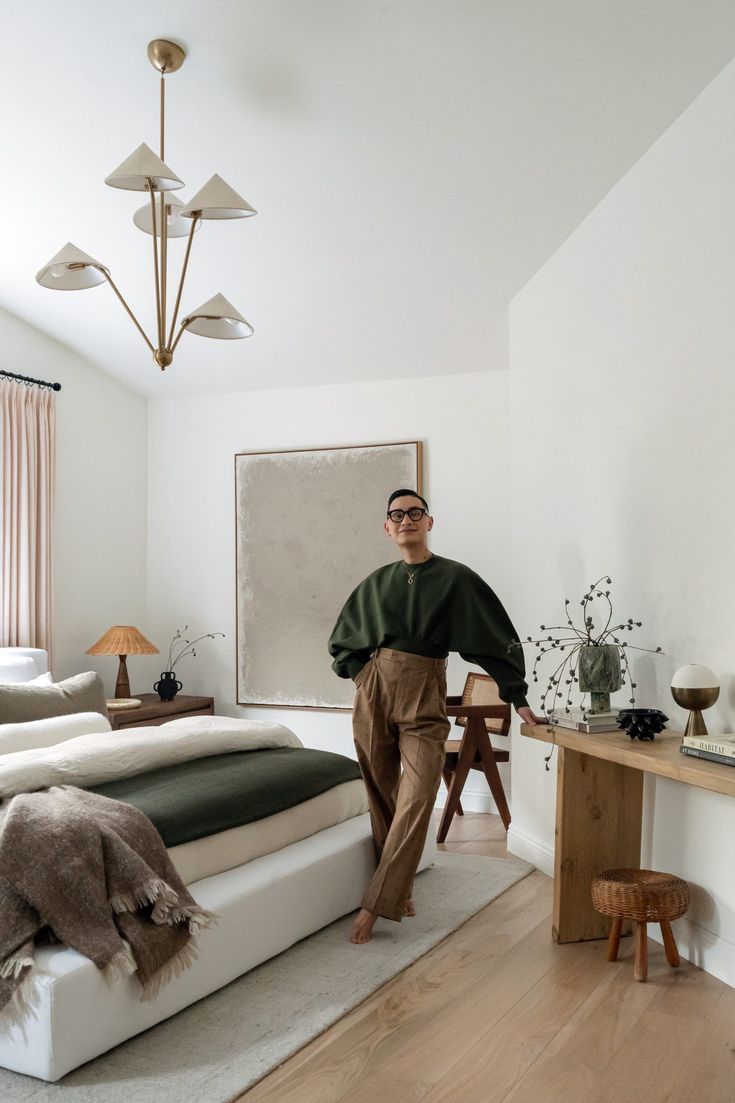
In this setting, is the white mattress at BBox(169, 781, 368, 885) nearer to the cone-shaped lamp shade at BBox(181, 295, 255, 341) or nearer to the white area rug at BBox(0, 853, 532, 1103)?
the white area rug at BBox(0, 853, 532, 1103)

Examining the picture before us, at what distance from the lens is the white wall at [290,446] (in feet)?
16.8

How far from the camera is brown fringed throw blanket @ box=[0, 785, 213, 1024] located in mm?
2211

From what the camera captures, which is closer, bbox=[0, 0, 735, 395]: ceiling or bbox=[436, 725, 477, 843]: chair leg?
bbox=[0, 0, 735, 395]: ceiling

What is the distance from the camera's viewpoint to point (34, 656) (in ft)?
15.4

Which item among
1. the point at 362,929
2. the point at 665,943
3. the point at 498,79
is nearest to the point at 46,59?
the point at 498,79

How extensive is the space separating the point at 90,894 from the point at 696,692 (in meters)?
1.63

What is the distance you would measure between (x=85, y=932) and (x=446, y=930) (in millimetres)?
1347

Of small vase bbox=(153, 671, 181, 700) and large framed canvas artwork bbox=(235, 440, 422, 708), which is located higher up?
large framed canvas artwork bbox=(235, 440, 422, 708)

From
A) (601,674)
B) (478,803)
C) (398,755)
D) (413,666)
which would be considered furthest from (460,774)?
(601,674)

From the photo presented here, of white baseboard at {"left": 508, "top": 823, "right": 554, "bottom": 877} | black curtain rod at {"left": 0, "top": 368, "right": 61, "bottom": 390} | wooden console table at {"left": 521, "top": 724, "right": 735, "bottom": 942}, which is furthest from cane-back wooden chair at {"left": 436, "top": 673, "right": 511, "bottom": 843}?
black curtain rod at {"left": 0, "top": 368, "right": 61, "bottom": 390}

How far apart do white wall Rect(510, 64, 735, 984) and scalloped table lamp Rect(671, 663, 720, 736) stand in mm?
101

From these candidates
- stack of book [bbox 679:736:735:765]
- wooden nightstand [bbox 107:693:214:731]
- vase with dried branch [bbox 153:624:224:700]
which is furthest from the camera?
vase with dried branch [bbox 153:624:224:700]

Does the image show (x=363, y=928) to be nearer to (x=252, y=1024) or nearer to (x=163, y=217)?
(x=252, y=1024)

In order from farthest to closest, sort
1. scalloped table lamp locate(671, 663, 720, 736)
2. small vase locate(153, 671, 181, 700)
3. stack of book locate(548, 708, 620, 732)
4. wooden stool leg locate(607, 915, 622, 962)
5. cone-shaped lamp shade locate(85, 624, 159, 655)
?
small vase locate(153, 671, 181, 700) → cone-shaped lamp shade locate(85, 624, 159, 655) → stack of book locate(548, 708, 620, 732) → wooden stool leg locate(607, 915, 622, 962) → scalloped table lamp locate(671, 663, 720, 736)
